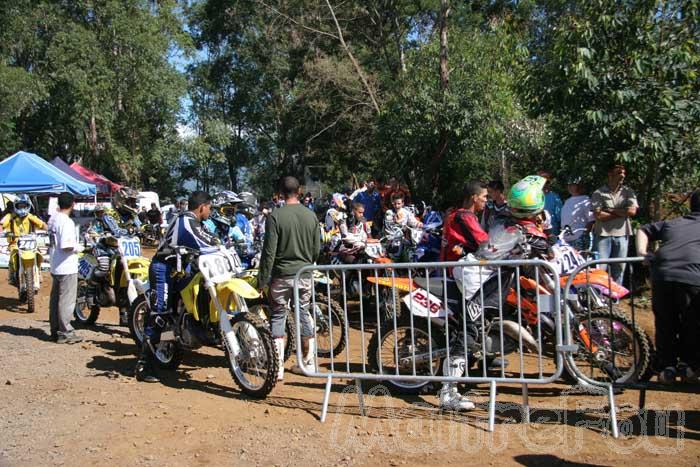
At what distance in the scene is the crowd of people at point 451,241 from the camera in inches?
201

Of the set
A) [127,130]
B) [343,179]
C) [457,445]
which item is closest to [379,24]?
[343,179]

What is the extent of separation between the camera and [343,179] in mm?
34875

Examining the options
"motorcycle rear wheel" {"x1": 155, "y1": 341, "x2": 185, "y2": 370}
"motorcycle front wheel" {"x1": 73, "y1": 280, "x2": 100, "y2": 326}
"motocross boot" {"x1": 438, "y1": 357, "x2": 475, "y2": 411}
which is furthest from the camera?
"motorcycle front wheel" {"x1": 73, "y1": 280, "x2": 100, "y2": 326}

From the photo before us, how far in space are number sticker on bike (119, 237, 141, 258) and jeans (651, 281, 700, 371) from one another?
674 centimetres

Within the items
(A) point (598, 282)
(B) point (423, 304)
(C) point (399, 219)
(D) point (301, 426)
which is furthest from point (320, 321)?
(C) point (399, 219)

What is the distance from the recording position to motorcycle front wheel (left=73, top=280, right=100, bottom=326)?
9.75 meters

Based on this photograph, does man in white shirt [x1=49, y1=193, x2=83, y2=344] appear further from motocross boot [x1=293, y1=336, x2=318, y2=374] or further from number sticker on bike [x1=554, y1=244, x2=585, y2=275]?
number sticker on bike [x1=554, y1=244, x2=585, y2=275]

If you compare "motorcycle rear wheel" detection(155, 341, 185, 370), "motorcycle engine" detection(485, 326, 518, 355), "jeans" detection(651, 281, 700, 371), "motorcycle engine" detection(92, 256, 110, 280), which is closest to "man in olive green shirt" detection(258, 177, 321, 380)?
"motorcycle rear wheel" detection(155, 341, 185, 370)

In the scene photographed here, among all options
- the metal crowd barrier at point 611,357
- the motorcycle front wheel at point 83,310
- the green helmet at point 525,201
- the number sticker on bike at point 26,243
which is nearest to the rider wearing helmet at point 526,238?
A: the green helmet at point 525,201

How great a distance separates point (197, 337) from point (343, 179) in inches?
1121

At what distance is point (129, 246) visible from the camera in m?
9.28

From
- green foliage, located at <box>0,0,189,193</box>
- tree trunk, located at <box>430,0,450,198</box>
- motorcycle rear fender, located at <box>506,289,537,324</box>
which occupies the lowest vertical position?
motorcycle rear fender, located at <box>506,289,537,324</box>

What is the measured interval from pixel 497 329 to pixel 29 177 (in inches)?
675

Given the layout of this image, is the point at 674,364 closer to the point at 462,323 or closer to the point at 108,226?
the point at 462,323
